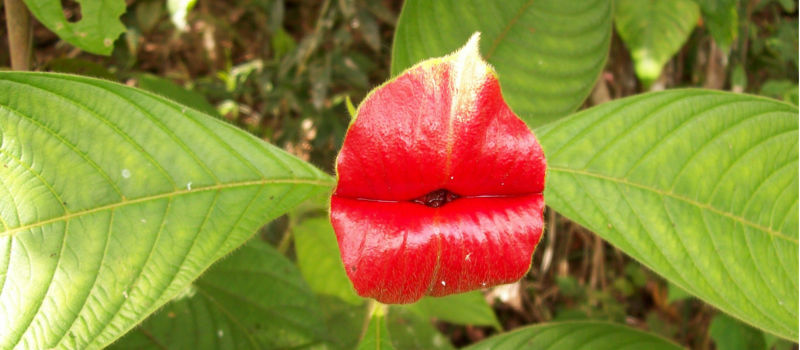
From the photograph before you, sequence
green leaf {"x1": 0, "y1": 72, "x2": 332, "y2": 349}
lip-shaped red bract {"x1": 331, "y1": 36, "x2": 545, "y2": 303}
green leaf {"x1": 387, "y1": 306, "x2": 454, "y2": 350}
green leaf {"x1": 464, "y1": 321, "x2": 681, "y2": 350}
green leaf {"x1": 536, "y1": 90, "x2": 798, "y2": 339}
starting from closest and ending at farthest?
lip-shaped red bract {"x1": 331, "y1": 36, "x2": 545, "y2": 303} < green leaf {"x1": 0, "y1": 72, "x2": 332, "y2": 349} < green leaf {"x1": 536, "y1": 90, "x2": 798, "y2": 339} < green leaf {"x1": 464, "y1": 321, "x2": 681, "y2": 350} < green leaf {"x1": 387, "y1": 306, "x2": 454, "y2": 350}

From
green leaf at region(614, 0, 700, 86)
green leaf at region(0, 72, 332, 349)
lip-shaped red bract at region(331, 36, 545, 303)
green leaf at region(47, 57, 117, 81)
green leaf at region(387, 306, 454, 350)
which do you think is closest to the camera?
lip-shaped red bract at region(331, 36, 545, 303)

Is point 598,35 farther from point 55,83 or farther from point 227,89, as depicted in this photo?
point 227,89

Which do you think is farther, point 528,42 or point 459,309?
point 459,309

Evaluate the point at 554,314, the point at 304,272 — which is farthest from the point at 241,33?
the point at 554,314

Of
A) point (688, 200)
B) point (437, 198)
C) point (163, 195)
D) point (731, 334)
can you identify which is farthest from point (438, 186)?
point (731, 334)

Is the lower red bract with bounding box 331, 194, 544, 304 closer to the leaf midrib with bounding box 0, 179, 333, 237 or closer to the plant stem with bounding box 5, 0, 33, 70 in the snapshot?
the leaf midrib with bounding box 0, 179, 333, 237

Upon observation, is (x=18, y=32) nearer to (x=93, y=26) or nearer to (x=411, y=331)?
(x=93, y=26)

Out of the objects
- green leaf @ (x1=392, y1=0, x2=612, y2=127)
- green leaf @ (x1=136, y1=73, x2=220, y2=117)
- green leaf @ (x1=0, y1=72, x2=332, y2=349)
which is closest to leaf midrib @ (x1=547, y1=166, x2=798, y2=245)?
green leaf @ (x1=392, y1=0, x2=612, y2=127)
